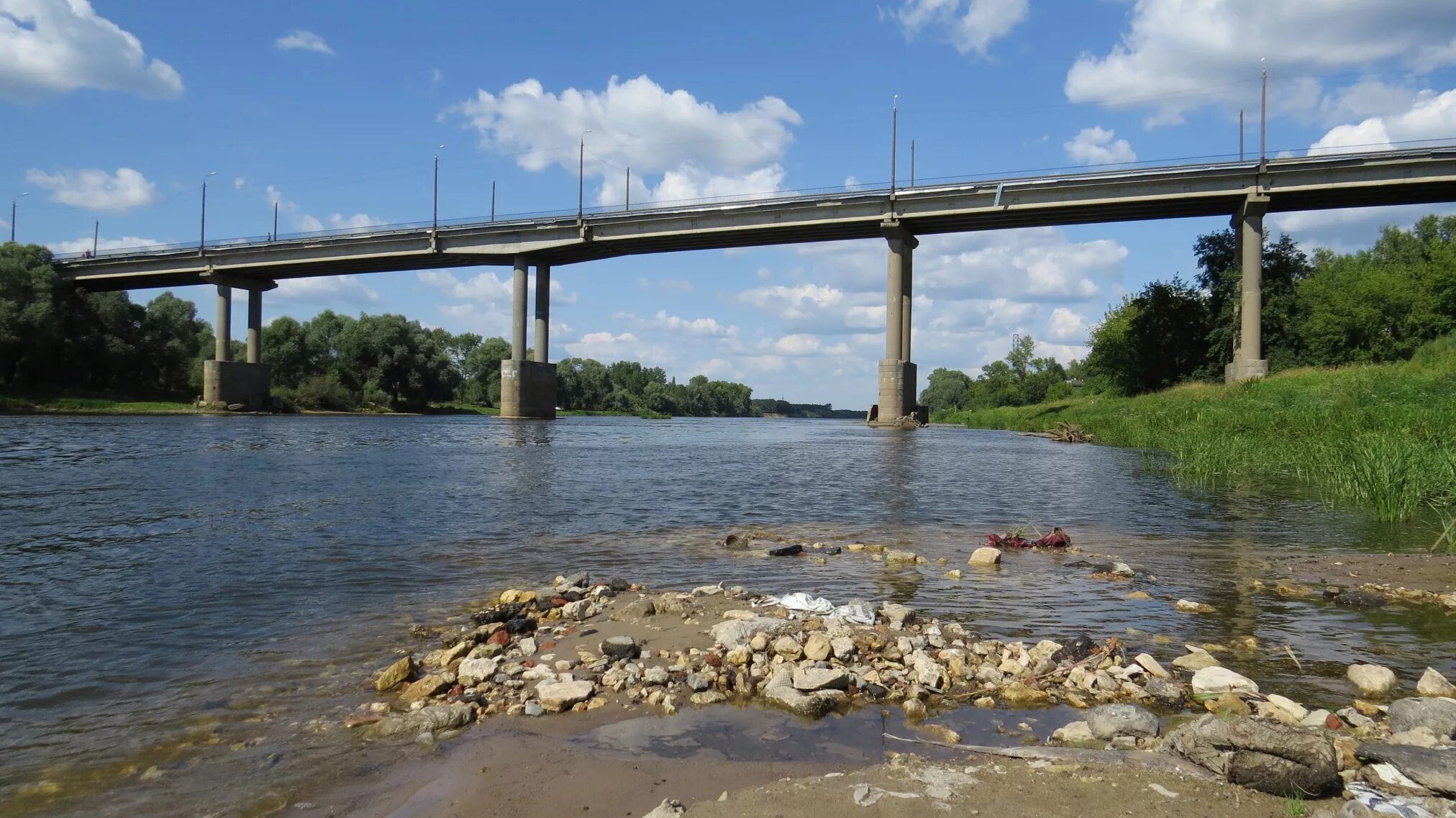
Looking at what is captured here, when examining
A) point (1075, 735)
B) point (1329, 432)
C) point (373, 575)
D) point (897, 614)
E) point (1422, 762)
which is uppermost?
point (1329, 432)

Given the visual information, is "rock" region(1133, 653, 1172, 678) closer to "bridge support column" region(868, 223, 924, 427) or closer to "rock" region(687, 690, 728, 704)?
"rock" region(687, 690, 728, 704)

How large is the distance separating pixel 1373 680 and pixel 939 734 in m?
3.57

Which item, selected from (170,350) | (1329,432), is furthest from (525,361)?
(1329,432)

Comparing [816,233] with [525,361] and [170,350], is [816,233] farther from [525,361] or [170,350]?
[170,350]

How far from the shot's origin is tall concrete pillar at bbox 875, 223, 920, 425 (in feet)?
230

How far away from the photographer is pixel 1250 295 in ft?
190

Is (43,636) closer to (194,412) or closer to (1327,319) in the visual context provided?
(1327,319)

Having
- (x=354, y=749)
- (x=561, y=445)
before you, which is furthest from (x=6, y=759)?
(x=561, y=445)

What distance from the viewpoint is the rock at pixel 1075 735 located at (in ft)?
17.4

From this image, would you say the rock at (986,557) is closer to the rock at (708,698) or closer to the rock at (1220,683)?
the rock at (1220,683)

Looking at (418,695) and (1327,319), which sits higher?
(1327,319)

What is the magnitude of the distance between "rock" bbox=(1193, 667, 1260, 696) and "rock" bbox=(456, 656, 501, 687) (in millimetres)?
5324

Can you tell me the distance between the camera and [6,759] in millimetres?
5406

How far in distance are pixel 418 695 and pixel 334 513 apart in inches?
483
